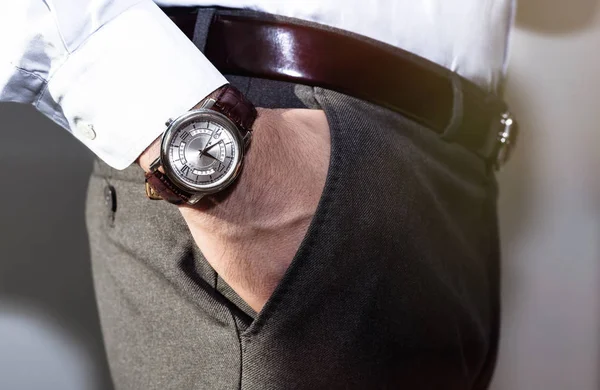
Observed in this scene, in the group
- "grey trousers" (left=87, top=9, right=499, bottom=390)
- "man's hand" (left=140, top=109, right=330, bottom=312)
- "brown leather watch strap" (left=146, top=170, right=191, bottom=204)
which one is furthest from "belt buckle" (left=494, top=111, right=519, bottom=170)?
"brown leather watch strap" (left=146, top=170, right=191, bottom=204)

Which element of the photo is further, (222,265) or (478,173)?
(478,173)

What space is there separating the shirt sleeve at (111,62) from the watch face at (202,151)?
0.02 meters

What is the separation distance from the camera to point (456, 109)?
0.66 meters

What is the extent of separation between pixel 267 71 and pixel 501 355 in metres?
1.00

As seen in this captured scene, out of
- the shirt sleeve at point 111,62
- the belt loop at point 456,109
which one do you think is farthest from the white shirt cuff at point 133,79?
the belt loop at point 456,109

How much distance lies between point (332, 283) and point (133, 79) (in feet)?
0.93

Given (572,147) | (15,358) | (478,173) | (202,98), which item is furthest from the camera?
(572,147)

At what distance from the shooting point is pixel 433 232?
66 centimetres

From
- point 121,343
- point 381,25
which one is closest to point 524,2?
point 381,25

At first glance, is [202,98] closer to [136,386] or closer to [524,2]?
[136,386]

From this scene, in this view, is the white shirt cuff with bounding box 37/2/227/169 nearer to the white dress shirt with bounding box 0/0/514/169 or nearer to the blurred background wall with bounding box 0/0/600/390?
the white dress shirt with bounding box 0/0/514/169

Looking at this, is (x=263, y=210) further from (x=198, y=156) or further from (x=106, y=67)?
(x=106, y=67)

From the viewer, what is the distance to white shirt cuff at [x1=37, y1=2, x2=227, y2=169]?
1.66 feet

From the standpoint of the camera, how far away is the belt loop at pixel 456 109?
2.14 feet
